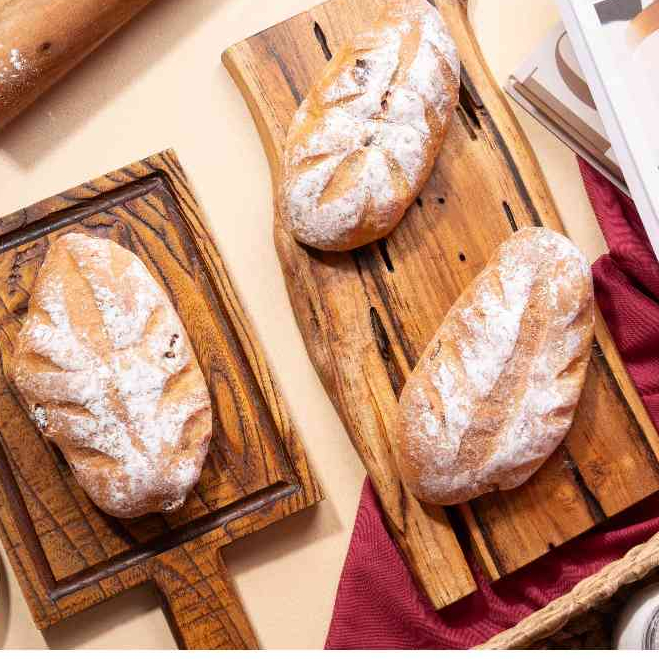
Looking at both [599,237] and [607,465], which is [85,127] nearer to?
[599,237]

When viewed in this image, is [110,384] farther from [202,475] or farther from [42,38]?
[42,38]

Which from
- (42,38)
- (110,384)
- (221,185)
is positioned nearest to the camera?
(110,384)

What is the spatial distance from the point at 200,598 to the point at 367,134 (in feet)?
2.50

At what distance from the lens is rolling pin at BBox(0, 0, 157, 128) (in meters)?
1.19

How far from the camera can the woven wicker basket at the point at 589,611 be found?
1.09 metres

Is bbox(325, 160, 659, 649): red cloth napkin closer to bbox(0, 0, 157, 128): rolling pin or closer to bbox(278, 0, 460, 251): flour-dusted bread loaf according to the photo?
bbox(278, 0, 460, 251): flour-dusted bread loaf

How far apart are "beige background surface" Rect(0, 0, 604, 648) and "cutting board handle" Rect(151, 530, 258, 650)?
2.2 inches

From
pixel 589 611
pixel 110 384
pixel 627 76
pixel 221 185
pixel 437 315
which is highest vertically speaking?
pixel 221 185

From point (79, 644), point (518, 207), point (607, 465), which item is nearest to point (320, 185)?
point (518, 207)

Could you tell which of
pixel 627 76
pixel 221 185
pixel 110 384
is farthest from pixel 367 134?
pixel 110 384

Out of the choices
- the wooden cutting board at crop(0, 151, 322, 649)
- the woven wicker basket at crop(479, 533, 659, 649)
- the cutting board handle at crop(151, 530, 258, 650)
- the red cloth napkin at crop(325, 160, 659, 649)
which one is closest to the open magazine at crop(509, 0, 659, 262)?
the red cloth napkin at crop(325, 160, 659, 649)

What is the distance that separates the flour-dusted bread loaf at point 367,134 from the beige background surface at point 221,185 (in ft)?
0.51

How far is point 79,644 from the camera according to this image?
1.23 m

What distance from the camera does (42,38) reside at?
1.20 meters
